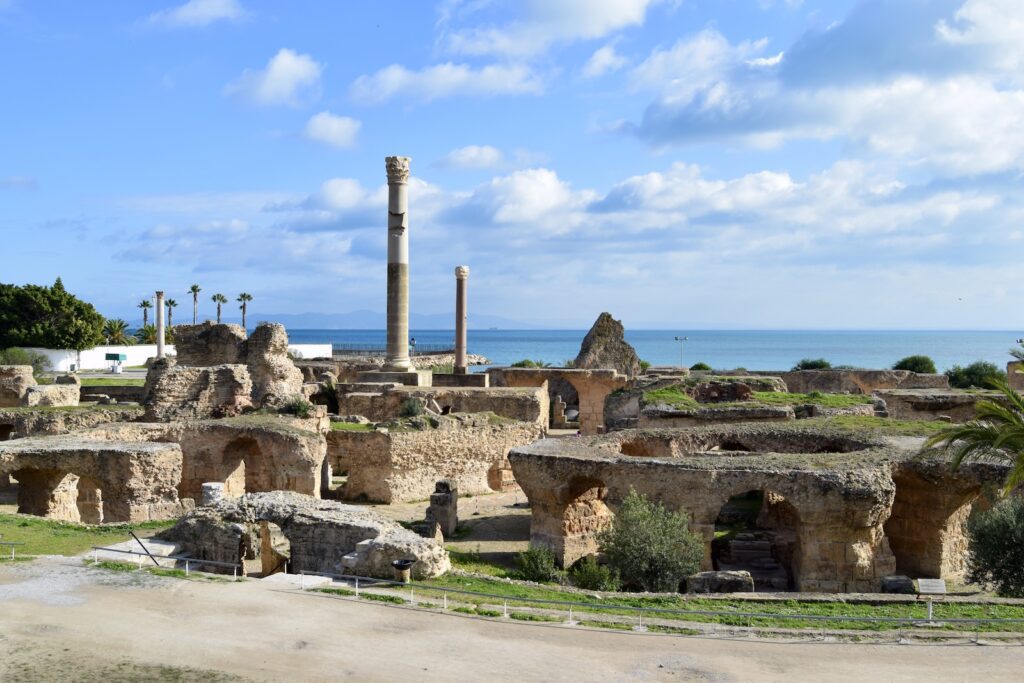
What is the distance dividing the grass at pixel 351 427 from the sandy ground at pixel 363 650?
1385cm

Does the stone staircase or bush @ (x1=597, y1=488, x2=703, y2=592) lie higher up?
bush @ (x1=597, y1=488, x2=703, y2=592)

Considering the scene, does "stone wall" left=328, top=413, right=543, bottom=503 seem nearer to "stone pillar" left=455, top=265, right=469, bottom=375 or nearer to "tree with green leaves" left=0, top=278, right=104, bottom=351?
"stone pillar" left=455, top=265, right=469, bottom=375

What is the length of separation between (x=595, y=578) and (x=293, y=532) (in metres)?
5.10

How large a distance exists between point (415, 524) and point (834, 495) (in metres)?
9.08

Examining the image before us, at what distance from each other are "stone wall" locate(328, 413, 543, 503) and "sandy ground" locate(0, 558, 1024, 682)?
1312 cm

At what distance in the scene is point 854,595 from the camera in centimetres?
1354

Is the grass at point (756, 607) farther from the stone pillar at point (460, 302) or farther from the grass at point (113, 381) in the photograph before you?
the grass at point (113, 381)

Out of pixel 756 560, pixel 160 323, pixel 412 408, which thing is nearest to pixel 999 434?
pixel 756 560

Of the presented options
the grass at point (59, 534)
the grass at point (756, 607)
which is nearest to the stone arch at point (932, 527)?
the grass at point (756, 607)

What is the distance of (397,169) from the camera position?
3738 centimetres

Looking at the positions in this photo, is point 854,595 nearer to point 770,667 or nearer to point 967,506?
point 770,667

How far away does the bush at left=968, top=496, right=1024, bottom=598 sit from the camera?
14414 millimetres

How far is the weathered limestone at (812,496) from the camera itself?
16.4 m

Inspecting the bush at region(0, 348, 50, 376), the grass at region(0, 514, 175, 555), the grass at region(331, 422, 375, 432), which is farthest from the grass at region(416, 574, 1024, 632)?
the bush at region(0, 348, 50, 376)
